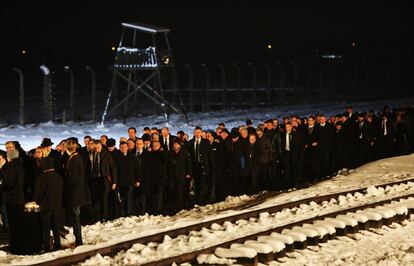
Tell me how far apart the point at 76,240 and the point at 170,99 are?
97.6 feet

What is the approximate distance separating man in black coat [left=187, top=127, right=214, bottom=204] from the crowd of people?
2cm

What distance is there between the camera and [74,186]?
36.9ft

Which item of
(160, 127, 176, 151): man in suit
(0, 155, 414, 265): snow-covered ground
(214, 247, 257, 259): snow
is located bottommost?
(0, 155, 414, 265): snow-covered ground

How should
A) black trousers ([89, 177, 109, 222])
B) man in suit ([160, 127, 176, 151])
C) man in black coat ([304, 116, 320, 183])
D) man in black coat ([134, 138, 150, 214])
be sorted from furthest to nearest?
man in black coat ([304, 116, 320, 183]), man in suit ([160, 127, 176, 151]), man in black coat ([134, 138, 150, 214]), black trousers ([89, 177, 109, 222])

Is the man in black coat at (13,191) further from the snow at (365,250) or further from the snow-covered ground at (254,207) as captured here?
the snow at (365,250)

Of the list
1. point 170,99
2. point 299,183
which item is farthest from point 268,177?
point 170,99

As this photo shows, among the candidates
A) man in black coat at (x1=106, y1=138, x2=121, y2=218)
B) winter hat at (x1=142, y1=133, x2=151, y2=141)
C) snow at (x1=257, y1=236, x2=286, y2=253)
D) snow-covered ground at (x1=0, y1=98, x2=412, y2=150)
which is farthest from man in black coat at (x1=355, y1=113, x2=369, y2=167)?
snow at (x1=257, y1=236, x2=286, y2=253)

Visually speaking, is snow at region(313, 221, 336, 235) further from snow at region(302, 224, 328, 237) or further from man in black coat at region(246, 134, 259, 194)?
man in black coat at region(246, 134, 259, 194)

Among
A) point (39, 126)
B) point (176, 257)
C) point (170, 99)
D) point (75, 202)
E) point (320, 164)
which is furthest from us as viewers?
point (170, 99)

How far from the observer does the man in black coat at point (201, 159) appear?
16328 mm

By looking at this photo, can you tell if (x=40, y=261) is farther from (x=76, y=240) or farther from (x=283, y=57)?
(x=283, y=57)

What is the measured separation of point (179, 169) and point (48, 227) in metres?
4.93

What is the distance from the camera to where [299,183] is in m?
19.7

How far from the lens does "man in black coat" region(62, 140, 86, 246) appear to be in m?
11.2
